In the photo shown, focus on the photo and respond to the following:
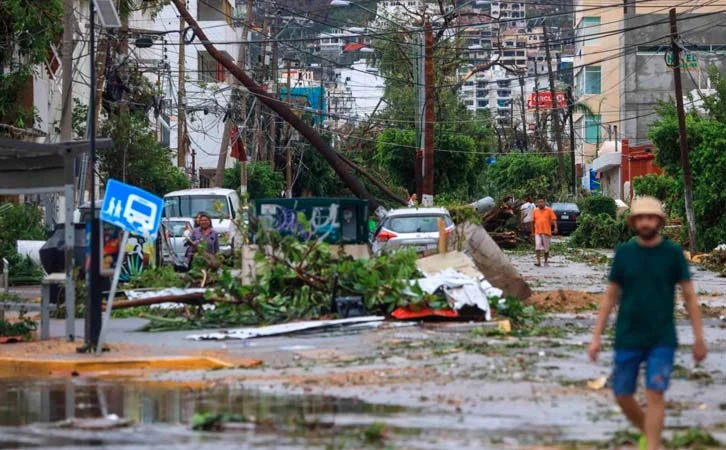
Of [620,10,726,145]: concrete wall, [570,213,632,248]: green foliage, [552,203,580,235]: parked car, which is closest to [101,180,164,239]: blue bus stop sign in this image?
[570,213,632,248]: green foliage

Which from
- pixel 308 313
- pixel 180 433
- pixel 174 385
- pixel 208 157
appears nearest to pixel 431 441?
pixel 180 433

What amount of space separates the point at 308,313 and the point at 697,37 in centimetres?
7184

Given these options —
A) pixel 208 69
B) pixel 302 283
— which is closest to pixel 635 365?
pixel 302 283

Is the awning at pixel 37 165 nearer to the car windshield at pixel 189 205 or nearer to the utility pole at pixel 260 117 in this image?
the car windshield at pixel 189 205

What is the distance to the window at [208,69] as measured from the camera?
78.9 m

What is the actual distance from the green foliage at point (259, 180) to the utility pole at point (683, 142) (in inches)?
1033

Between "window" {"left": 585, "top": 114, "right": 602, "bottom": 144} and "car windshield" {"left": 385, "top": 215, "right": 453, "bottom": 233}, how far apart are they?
244 feet

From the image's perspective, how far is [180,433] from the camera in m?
10.4

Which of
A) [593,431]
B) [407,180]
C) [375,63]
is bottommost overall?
[593,431]

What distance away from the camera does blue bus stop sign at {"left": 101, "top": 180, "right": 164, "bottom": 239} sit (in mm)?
16156

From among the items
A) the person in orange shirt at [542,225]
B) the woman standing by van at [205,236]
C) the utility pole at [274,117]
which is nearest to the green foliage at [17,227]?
the woman standing by van at [205,236]

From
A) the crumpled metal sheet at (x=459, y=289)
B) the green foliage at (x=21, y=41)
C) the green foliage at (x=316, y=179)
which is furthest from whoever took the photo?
the green foliage at (x=316, y=179)

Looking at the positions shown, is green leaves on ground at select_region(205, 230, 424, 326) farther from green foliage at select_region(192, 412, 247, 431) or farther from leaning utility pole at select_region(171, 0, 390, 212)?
leaning utility pole at select_region(171, 0, 390, 212)

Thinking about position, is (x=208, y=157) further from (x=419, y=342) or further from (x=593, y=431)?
(x=593, y=431)
